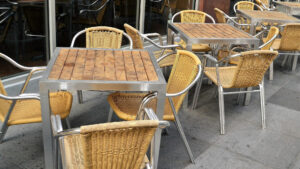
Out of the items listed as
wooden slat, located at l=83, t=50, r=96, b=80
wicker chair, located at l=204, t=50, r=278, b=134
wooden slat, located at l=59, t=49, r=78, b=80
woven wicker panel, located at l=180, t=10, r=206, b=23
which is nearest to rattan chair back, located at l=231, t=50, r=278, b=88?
wicker chair, located at l=204, t=50, r=278, b=134

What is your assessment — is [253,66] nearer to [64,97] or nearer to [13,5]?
[64,97]

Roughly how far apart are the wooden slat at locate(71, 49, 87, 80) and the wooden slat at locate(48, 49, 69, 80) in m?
0.10

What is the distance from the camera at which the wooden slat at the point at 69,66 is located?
2387 mm

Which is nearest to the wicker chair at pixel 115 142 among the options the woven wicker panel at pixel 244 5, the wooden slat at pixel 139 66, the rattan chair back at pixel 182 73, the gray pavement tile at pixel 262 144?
the wooden slat at pixel 139 66

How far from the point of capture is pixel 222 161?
312cm

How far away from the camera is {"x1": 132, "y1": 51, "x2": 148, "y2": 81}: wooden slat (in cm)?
248

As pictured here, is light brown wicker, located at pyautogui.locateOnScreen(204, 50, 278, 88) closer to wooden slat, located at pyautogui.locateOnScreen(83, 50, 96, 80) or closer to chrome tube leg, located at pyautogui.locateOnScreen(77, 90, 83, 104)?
wooden slat, located at pyautogui.locateOnScreen(83, 50, 96, 80)

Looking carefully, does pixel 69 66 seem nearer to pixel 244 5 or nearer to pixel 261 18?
pixel 261 18

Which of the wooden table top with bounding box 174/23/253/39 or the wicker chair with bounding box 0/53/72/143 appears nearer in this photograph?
the wicker chair with bounding box 0/53/72/143

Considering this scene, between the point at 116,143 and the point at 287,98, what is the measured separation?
144 inches

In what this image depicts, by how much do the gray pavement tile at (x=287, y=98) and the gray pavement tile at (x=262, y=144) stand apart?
911mm

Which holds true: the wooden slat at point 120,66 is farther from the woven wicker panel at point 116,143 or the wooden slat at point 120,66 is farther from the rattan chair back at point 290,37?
the rattan chair back at point 290,37

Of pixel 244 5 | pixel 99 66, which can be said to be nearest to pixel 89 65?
pixel 99 66

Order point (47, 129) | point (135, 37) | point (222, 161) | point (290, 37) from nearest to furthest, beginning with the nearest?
point (47, 129)
point (222, 161)
point (135, 37)
point (290, 37)
